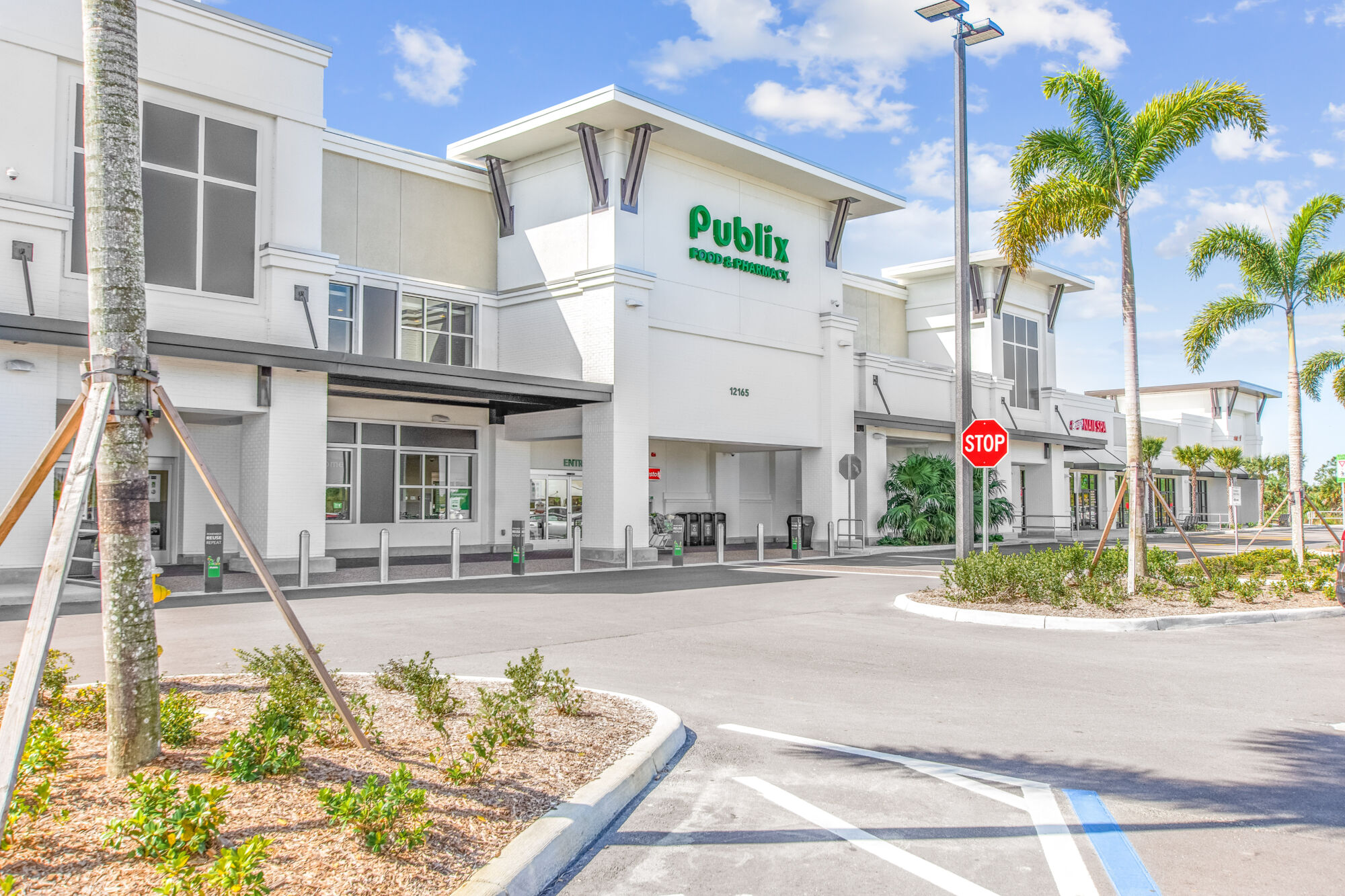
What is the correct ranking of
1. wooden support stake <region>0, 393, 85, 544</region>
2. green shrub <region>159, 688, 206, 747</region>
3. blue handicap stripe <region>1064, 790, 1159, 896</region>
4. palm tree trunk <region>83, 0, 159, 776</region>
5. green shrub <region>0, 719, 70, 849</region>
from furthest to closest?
1. green shrub <region>159, 688, 206, 747</region>
2. palm tree trunk <region>83, 0, 159, 776</region>
3. wooden support stake <region>0, 393, 85, 544</region>
4. blue handicap stripe <region>1064, 790, 1159, 896</region>
5. green shrub <region>0, 719, 70, 849</region>

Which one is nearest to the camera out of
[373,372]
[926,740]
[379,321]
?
[926,740]

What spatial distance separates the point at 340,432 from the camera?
23.4 meters

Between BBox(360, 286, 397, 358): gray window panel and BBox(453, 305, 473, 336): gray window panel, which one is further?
BBox(453, 305, 473, 336): gray window panel

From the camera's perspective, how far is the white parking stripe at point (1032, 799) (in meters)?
4.36

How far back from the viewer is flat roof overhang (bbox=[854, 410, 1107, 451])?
3081cm

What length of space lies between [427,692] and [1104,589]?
36.0 feet

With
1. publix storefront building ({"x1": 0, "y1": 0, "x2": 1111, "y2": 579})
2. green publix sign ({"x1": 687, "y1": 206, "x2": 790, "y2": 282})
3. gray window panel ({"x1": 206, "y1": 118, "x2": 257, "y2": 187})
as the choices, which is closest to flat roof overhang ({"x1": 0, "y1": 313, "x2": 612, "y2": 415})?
publix storefront building ({"x1": 0, "y1": 0, "x2": 1111, "y2": 579})

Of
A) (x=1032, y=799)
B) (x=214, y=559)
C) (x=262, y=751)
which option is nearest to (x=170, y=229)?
(x=214, y=559)

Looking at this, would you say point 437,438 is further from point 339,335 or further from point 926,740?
point 926,740

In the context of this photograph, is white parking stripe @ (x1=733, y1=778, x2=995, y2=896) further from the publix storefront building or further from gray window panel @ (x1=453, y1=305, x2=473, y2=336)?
gray window panel @ (x1=453, y1=305, x2=473, y2=336)

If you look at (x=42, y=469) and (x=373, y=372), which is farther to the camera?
(x=373, y=372)

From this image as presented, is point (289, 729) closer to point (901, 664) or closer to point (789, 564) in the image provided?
point (901, 664)

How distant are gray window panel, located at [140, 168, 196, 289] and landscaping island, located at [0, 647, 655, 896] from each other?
13.2 m

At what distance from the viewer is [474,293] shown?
2611 centimetres
